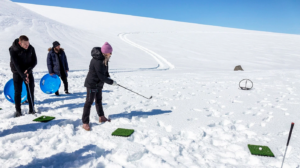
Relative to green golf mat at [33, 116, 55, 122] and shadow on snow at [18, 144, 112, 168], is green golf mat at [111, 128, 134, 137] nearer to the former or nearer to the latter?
shadow on snow at [18, 144, 112, 168]

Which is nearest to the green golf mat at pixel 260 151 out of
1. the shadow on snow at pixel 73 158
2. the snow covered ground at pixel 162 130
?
the snow covered ground at pixel 162 130

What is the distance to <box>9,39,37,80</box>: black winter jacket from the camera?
149 inches

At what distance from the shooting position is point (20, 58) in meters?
3.93

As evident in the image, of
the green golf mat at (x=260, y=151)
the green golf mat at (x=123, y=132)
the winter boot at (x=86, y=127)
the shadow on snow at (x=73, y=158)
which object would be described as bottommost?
the shadow on snow at (x=73, y=158)

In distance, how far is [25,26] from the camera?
19156 mm

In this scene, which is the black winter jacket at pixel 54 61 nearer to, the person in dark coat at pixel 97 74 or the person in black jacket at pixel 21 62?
the person in black jacket at pixel 21 62

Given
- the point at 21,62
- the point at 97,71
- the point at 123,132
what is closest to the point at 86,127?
the point at 123,132

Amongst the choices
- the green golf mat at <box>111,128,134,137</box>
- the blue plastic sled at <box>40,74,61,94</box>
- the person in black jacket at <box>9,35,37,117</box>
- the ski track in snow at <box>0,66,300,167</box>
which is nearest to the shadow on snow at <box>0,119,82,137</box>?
the ski track in snow at <box>0,66,300,167</box>

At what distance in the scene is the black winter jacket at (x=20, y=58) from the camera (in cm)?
378

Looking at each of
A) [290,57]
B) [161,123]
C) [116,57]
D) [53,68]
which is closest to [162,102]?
[161,123]

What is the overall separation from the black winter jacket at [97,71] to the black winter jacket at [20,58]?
145 centimetres

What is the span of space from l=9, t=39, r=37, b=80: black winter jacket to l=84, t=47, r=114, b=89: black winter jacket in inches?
57.0

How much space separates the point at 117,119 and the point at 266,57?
20.3m

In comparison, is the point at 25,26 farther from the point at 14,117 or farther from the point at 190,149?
the point at 190,149
